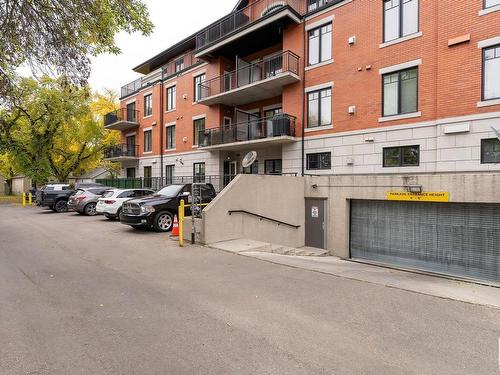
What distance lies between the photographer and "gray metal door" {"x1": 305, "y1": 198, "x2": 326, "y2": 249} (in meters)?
14.7

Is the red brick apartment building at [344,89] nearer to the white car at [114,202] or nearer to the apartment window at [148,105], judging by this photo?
the apartment window at [148,105]

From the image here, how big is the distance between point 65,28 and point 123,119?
22232 millimetres

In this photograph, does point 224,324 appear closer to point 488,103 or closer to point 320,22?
point 488,103

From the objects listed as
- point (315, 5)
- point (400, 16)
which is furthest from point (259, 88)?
point (400, 16)

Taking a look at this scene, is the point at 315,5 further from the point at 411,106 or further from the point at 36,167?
the point at 36,167

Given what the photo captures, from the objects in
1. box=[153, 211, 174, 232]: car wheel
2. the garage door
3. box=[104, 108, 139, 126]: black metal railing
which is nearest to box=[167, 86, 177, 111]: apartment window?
box=[104, 108, 139, 126]: black metal railing

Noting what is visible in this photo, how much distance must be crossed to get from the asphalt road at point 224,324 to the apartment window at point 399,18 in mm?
12534

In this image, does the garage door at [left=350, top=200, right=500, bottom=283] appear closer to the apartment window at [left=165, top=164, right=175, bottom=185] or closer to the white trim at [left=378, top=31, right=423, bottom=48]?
the white trim at [left=378, top=31, right=423, bottom=48]

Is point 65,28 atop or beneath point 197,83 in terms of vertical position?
beneath

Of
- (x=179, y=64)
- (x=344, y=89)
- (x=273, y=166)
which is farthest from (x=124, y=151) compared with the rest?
(x=344, y=89)

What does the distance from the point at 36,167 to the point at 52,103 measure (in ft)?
20.9

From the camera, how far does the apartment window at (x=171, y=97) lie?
25.7 m

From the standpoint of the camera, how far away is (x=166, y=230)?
1235 cm

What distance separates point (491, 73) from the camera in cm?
1151
